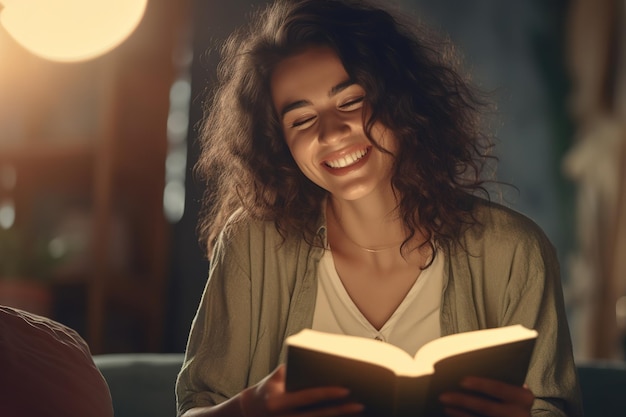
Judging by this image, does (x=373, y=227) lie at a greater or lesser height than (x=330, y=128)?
lesser

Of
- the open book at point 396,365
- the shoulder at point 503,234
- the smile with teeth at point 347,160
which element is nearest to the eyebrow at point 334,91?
the smile with teeth at point 347,160

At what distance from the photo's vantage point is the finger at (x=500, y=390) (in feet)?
3.81

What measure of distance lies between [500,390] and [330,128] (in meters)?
0.59

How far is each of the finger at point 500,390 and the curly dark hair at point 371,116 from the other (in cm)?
48

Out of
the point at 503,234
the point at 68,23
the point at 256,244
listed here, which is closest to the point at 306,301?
the point at 256,244

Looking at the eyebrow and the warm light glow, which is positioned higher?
the warm light glow

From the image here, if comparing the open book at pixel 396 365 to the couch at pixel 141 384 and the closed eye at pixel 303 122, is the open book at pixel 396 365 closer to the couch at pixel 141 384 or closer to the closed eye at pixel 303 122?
the closed eye at pixel 303 122

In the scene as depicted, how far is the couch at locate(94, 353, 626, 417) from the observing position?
1.87 metres

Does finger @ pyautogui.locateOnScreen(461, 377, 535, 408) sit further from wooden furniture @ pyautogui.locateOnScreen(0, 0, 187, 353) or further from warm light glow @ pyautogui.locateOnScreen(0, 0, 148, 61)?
wooden furniture @ pyautogui.locateOnScreen(0, 0, 187, 353)

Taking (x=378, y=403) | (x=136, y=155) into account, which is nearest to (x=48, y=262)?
(x=136, y=155)

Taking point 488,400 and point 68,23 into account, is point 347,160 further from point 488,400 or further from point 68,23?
point 68,23

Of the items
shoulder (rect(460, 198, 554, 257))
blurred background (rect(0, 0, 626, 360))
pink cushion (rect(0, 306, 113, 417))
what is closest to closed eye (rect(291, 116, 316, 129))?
shoulder (rect(460, 198, 554, 257))

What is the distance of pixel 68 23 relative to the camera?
8.66 feet

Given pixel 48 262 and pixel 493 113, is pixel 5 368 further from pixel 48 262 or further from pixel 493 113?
pixel 48 262
